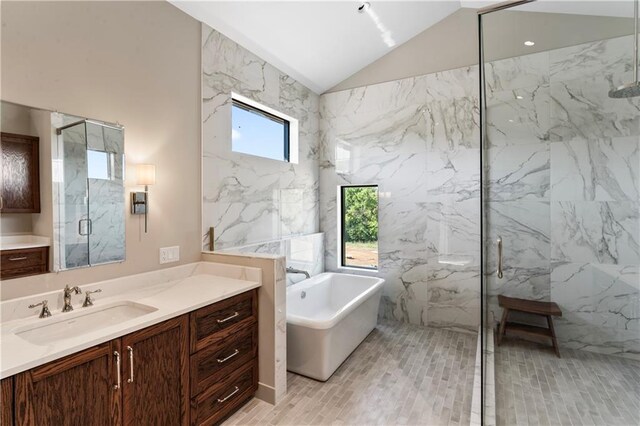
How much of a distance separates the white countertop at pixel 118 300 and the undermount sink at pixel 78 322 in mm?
17

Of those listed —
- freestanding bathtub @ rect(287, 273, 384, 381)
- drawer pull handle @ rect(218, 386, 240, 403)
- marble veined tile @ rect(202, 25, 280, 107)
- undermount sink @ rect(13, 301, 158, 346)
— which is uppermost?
marble veined tile @ rect(202, 25, 280, 107)

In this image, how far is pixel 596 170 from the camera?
1.77 metres

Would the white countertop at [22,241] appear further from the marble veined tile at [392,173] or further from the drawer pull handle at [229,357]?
the marble veined tile at [392,173]

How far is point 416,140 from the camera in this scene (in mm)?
3793

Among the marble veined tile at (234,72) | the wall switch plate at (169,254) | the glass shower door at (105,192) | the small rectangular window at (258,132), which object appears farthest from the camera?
the small rectangular window at (258,132)

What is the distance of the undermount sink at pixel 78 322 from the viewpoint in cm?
151

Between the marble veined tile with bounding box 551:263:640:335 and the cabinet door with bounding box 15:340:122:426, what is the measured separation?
2.54 meters

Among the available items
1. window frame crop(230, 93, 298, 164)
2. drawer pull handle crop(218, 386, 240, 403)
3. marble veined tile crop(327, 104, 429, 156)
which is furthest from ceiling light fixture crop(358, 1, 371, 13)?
drawer pull handle crop(218, 386, 240, 403)

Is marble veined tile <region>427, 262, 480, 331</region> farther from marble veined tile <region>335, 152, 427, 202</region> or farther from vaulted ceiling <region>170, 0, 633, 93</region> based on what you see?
vaulted ceiling <region>170, 0, 633, 93</region>

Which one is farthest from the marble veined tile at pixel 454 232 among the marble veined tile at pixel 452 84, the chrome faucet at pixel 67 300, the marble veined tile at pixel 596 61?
the chrome faucet at pixel 67 300

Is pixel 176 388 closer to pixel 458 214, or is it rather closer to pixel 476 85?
pixel 458 214

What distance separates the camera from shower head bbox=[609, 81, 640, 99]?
1649mm

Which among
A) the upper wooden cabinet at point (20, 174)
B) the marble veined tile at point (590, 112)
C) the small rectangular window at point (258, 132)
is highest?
the small rectangular window at point (258, 132)

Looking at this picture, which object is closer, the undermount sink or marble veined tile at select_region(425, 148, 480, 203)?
the undermount sink
